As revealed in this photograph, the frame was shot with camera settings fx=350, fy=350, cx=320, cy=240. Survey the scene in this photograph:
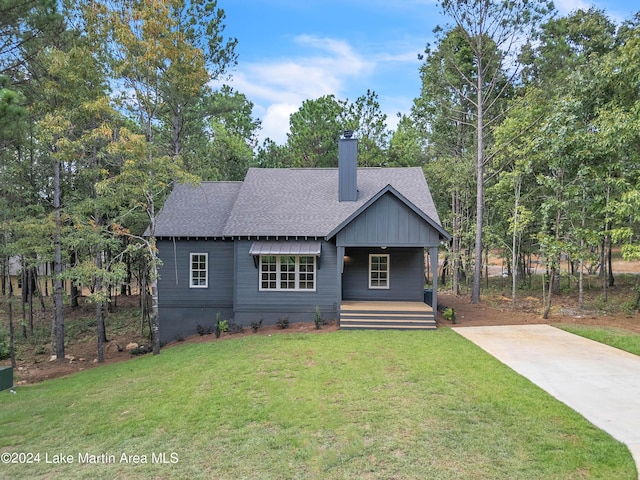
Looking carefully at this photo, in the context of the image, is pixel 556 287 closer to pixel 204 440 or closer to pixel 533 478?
pixel 533 478

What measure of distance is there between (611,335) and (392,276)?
22.5 feet

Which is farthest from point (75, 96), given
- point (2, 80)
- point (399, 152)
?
point (399, 152)

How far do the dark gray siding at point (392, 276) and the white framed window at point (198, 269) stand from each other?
5504 millimetres

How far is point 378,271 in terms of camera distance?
555 inches

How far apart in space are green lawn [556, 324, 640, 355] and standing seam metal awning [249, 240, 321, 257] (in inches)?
336

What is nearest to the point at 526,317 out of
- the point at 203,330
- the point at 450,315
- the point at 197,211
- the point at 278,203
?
the point at 450,315

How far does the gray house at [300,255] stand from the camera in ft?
40.2

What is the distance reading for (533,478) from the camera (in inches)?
155

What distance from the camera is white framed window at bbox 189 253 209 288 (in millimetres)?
13844

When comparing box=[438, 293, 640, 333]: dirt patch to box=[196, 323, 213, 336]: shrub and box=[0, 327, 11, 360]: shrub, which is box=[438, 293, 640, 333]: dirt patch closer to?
box=[196, 323, 213, 336]: shrub

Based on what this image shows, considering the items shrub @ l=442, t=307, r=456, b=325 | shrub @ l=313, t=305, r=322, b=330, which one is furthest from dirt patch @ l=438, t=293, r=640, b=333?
shrub @ l=313, t=305, r=322, b=330

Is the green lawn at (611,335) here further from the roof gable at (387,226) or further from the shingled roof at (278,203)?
the shingled roof at (278,203)

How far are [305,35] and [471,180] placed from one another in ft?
39.7

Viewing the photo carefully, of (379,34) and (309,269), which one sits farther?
(379,34)
